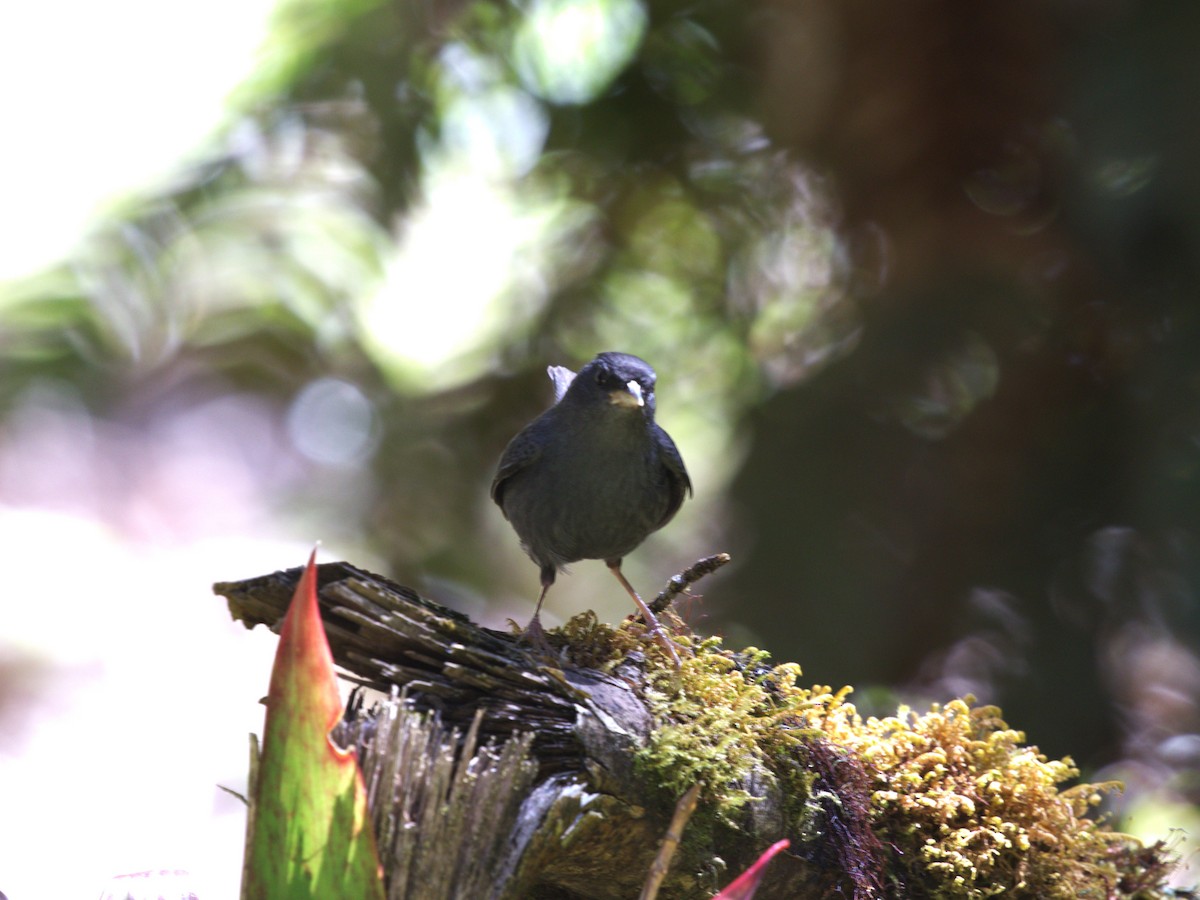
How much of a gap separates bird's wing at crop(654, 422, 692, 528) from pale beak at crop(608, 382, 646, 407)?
19 cm

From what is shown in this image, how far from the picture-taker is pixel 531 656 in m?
2.32


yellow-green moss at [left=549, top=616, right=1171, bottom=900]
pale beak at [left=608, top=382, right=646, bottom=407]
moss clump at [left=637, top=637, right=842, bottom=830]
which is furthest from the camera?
pale beak at [left=608, top=382, right=646, bottom=407]

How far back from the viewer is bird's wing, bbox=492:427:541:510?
308 cm

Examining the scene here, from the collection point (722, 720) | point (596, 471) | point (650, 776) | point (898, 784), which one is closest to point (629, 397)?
point (596, 471)

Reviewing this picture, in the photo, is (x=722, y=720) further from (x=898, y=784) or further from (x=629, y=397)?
(x=629, y=397)

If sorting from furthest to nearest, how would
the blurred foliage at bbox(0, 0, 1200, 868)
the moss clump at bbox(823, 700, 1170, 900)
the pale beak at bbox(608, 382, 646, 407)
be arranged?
the blurred foliage at bbox(0, 0, 1200, 868), the pale beak at bbox(608, 382, 646, 407), the moss clump at bbox(823, 700, 1170, 900)

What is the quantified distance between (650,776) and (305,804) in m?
0.79

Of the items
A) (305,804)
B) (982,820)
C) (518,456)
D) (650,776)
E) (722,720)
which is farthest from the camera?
(518,456)

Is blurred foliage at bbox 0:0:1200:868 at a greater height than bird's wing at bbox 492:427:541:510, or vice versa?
blurred foliage at bbox 0:0:1200:868

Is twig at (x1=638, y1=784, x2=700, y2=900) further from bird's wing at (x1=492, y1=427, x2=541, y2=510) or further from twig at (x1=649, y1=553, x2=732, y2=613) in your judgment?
bird's wing at (x1=492, y1=427, x2=541, y2=510)

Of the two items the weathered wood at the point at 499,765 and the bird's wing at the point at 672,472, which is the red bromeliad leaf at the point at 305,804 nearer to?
the weathered wood at the point at 499,765

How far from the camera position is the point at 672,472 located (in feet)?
10.3

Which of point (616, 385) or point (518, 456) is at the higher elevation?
point (616, 385)

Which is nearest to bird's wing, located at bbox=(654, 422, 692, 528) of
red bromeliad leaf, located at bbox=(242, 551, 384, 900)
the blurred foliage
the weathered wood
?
the weathered wood
